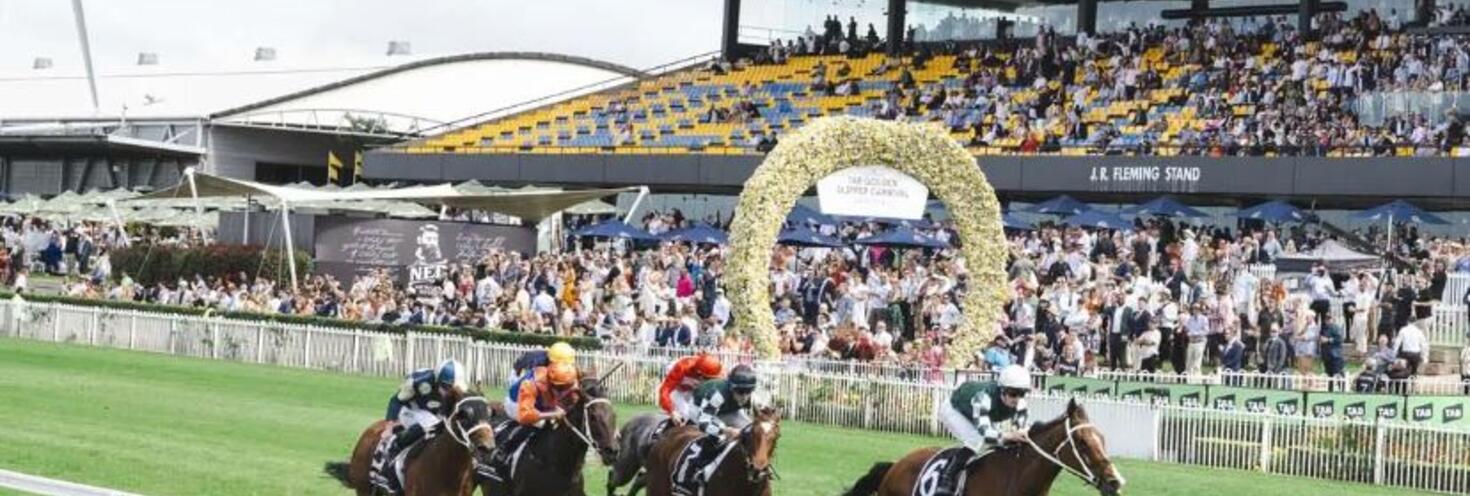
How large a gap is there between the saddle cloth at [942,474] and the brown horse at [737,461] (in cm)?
102

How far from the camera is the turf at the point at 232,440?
64.2 ft

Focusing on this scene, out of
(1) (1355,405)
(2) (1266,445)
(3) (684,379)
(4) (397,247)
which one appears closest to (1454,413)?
(1) (1355,405)

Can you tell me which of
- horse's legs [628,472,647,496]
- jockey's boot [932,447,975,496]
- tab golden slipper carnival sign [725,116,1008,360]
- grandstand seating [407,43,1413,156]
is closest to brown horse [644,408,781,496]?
horse's legs [628,472,647,496]

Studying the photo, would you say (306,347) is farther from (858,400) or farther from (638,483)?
(638,483)

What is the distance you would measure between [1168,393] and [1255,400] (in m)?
1.18

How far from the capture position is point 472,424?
48.0 feet

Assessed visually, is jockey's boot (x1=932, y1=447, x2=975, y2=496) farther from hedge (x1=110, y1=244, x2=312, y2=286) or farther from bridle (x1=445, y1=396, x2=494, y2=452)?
hedge (x1=110, y1=244, x2=312, y2=286)

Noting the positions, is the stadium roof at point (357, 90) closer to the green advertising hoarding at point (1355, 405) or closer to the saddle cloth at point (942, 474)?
the green advertising hoarding at point (1355, 405)

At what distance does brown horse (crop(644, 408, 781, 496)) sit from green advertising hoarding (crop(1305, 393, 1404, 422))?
1020cm

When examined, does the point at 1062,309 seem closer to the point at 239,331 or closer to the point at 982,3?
the point at 239,331

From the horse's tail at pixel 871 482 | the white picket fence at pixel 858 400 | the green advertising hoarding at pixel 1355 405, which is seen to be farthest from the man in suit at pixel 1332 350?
the horse's tail at pixel 871 482

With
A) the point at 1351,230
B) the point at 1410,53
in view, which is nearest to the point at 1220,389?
the point at 1351,230

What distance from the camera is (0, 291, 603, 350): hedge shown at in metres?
33.7

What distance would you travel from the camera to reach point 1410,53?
42188mm
